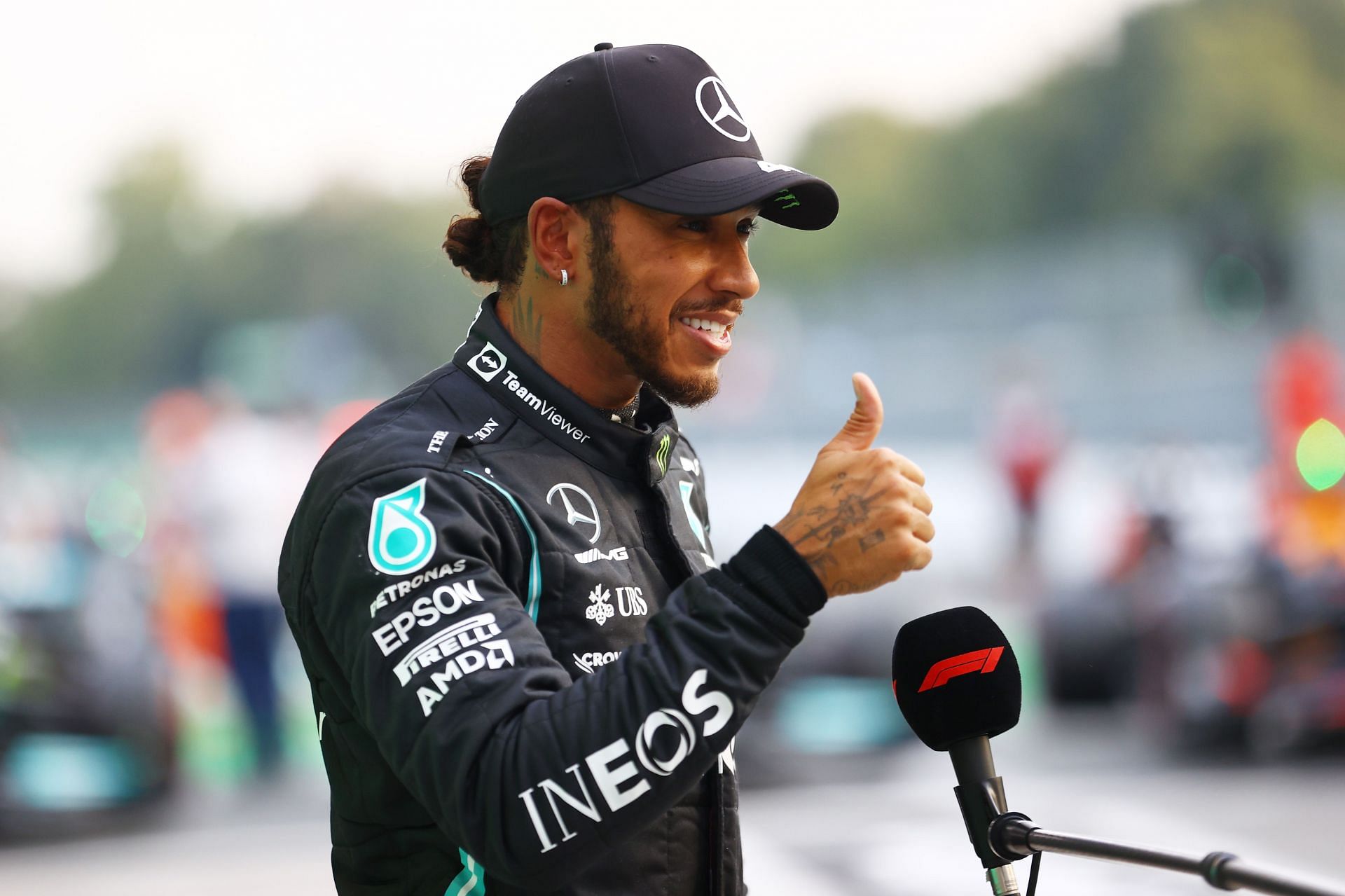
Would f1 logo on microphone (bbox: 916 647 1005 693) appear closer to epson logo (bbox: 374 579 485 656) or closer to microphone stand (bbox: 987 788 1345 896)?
microphone stand (bbox: 987 788 1345 896)

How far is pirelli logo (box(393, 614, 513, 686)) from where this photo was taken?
1.81m

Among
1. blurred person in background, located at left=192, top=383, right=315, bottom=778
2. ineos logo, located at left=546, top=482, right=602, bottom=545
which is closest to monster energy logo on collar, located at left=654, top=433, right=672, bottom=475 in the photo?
ineos logo, located at left=546, top=482, right=602, bottom=545

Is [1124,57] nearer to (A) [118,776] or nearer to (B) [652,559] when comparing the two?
(A) [118,776]

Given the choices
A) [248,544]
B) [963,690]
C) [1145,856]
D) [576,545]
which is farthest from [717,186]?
[248,544]

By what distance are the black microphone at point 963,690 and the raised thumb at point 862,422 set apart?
0.26 metres

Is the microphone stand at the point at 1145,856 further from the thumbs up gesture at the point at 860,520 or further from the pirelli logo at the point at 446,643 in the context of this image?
the pirelli logo at the point at 446,643

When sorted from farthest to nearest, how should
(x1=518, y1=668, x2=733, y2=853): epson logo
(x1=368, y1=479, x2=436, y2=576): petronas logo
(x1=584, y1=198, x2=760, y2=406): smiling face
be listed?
1. (x1=584, y1=198, x2=760, y2=406): smiling face
2. (x1=368, y1=479, x2=436, y2=576): petronas logo
3. (x1=518, y1=668, x2=733, y2=853): epson logo

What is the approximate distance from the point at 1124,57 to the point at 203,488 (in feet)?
181

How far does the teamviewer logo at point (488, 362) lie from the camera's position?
223cm

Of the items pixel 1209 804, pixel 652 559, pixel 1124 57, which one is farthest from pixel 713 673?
pixel 1124 57

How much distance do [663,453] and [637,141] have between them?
0.46m

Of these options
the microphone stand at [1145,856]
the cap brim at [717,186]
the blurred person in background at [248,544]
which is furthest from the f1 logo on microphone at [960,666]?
the blurred person in background at [248,544]

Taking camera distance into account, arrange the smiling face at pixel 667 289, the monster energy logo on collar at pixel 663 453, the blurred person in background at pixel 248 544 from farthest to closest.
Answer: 1. the blurred person in background at pixel 248 544
2. the monster energy logo on collar at pixel 663 453
3. the smiling face at pixel 667 289

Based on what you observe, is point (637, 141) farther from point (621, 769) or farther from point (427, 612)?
point (621, 769)
